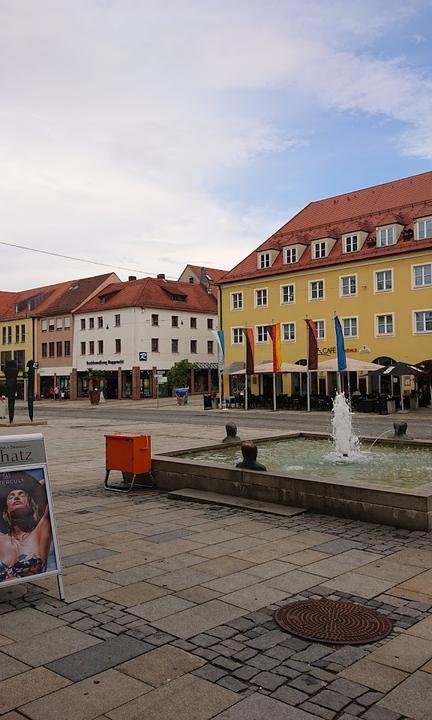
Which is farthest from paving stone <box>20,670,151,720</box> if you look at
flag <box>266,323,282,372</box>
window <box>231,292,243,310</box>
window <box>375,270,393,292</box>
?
window <box>231,292,243,310</box>

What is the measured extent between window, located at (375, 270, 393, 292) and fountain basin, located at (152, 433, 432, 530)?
31912 millimetres

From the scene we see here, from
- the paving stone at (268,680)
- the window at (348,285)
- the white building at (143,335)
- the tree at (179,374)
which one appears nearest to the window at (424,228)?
the window at (348,285)

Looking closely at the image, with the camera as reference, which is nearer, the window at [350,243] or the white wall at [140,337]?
the window at [350,243]

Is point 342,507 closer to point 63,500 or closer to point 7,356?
point 63,500

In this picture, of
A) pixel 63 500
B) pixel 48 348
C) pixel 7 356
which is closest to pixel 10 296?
pixel 7 356

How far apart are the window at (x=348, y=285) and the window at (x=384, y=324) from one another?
2.56 m

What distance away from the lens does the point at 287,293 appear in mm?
46938

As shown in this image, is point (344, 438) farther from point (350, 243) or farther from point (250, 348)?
point (350, 243)

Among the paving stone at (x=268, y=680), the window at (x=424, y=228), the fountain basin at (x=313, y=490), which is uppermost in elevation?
the window at (x=424, y=228)

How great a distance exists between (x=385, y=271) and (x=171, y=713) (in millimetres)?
39492

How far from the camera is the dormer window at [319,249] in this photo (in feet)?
148

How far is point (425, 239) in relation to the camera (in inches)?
1529

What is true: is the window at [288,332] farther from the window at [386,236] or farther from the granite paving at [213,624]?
the granite paving at [213,624]

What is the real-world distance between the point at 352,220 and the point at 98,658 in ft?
146
